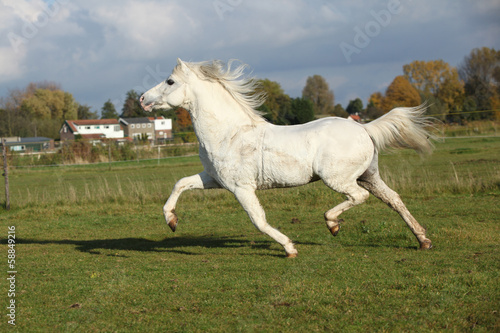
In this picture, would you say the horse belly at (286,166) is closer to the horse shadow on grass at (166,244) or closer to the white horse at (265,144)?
the white horse at (265,144)

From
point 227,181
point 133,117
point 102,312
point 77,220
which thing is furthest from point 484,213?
point 133,117

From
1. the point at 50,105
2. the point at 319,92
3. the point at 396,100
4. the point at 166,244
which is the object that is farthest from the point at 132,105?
the point at 166,244

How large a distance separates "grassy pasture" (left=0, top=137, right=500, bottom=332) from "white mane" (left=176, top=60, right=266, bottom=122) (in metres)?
2.25

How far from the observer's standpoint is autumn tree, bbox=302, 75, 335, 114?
110375mm

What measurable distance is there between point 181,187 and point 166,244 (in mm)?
2310

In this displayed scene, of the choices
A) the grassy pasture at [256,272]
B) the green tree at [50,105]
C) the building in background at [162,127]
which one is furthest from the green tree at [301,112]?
the green tree at [50,105]

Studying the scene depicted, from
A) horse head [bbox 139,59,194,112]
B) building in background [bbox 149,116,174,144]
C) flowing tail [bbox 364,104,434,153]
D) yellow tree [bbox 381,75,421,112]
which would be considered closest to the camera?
flowing tail [bbox 364,104,434,153]

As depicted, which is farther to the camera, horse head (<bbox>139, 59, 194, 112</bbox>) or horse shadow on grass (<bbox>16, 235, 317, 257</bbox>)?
horse shadow on grass (<bbox>16, 235, 317, 257</bbox>)

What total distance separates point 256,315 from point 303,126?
10.6 ft

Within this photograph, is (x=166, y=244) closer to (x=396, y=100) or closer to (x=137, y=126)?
(x=396, y=100)

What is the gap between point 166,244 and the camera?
9.12 m

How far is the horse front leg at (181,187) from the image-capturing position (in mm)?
7086

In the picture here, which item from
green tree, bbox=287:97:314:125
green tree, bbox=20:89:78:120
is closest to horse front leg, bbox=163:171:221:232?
green tree, bbox=287:97:314:125

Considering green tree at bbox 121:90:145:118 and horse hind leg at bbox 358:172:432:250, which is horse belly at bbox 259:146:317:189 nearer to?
horse hind leg at bbox 358:172:432:250
